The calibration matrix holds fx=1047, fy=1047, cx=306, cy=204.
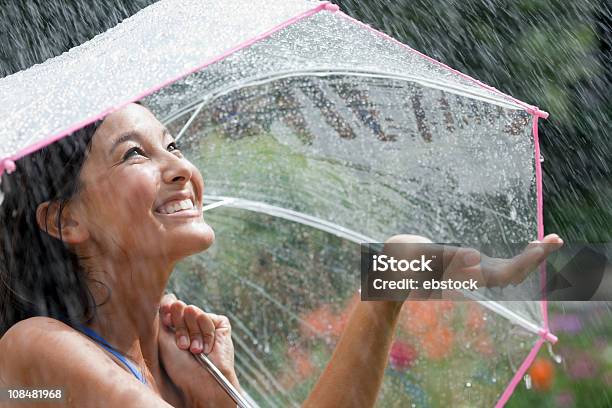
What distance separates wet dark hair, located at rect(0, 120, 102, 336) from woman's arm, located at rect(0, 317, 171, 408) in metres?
0.19

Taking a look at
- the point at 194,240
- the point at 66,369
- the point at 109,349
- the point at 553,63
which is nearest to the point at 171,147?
the point at 194,240

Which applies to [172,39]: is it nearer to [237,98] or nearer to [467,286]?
[237,98]

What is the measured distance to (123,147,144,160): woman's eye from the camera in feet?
7.60

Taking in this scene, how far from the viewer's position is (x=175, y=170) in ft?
7.65

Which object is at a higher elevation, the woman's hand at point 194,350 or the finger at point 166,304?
the finger at point 166,304

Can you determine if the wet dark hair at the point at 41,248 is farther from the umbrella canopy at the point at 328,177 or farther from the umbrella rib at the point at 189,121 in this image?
the umbrella rib at the point at 189,121

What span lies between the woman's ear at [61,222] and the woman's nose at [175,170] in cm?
23

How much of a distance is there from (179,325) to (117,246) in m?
0.33

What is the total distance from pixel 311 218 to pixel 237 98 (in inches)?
17.8

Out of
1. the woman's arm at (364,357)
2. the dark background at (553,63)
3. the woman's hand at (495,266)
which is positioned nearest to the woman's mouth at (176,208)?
the woman's arm at (364,357)

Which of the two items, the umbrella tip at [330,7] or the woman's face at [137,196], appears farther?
the woman's face at [137,196]

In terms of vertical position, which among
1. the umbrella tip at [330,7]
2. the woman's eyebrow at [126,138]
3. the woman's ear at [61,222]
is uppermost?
the umbrella tip at [330,7]

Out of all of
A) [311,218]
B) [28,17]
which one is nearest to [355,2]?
[28,17]

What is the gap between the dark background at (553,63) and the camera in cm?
487
